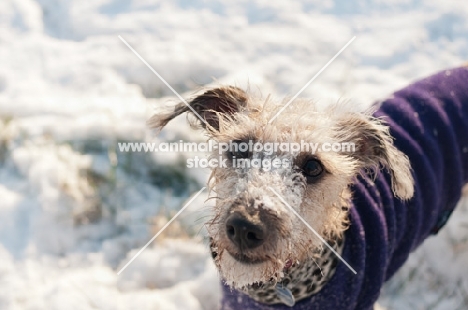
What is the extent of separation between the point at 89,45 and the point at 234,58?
1443 millimetres

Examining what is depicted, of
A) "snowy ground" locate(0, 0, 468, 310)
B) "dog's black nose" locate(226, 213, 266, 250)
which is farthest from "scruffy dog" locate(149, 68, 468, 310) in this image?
"snowy ground" locate(0, 0, 468, 310)

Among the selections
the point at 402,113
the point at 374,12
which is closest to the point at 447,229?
the point at 402,113

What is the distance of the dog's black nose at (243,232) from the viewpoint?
6.19ft

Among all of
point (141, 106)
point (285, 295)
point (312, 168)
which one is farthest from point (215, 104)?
point (141, 106)

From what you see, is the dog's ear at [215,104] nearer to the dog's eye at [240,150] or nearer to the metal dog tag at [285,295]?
the dog's eye at [240,150]

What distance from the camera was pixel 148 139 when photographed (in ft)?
12.7

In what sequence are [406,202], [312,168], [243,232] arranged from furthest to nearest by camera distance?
1. [406,202]
2. [312,168]
3. [243,232]

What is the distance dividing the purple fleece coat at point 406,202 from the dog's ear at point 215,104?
764 millimetres

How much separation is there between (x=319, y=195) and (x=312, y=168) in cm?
13

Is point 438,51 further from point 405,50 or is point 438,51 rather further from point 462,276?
point 462,276

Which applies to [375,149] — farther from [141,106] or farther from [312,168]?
[141,106]

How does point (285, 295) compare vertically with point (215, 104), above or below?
below

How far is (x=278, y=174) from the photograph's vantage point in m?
2.09

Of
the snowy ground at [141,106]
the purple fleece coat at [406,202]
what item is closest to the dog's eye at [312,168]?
the purple fleece coat at [406,202]
